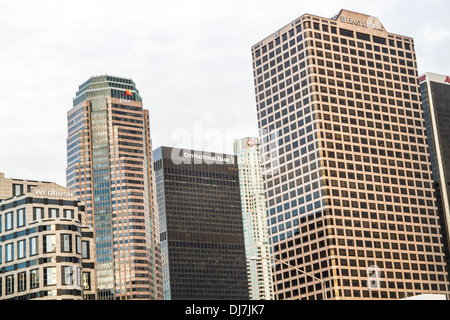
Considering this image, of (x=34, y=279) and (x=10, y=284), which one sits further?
(x=10, y=284)

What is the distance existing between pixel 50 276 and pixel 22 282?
8.13 meters

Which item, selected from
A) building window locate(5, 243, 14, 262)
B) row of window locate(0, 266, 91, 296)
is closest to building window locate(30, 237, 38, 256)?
row of window locate(0, 266, 91, 296)

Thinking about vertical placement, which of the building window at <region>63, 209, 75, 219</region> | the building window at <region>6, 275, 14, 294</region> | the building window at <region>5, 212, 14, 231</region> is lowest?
the building window at <region>6, 275, 14, 294</region>

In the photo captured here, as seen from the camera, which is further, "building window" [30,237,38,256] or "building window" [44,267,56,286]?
"building window" [30,237,38,256]

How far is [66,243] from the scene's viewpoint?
18275 centimetres

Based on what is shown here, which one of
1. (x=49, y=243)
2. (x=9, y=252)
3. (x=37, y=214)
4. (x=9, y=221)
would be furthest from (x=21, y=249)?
(x=37, y=214)

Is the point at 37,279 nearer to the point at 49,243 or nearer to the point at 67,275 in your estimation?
the point at 67,275

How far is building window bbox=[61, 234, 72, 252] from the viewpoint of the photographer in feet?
596

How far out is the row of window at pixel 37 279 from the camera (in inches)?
6964

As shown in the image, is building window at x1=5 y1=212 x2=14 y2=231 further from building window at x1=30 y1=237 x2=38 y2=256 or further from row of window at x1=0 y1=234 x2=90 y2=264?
building window at x1=30 y1=237 x2=38 y2=256

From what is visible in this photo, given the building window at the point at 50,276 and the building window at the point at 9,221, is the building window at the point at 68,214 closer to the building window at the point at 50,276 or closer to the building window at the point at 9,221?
the building window at the point at 9,221

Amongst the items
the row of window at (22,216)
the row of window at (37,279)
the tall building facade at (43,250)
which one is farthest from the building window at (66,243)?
the row of window at (22,216)
